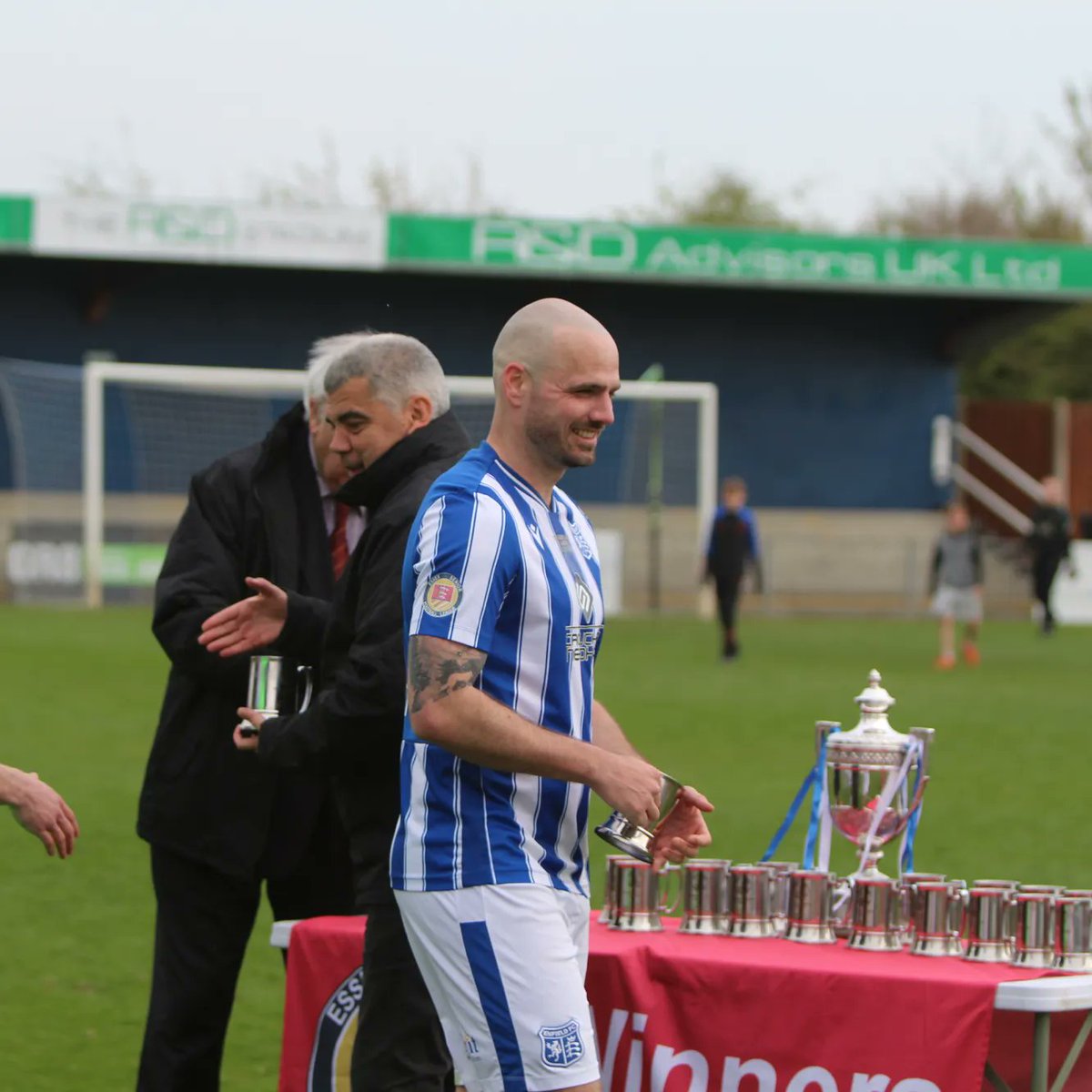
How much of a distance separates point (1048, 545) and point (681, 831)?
919 inches

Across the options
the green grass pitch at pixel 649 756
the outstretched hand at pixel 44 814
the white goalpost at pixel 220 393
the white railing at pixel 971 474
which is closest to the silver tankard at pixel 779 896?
the outstretched hand at pixel 44 814

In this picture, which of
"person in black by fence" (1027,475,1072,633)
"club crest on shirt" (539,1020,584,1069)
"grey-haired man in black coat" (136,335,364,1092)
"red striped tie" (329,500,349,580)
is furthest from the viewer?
"person in black by fence" (1027,475,1072,633)

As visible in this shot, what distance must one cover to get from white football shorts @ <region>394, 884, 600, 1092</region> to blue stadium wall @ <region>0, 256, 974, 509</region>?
94.1 feet

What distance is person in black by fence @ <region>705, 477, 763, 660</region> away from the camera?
67.7ft

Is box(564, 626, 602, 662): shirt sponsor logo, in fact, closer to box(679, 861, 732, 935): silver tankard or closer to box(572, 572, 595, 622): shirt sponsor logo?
box(572, 572, 595, 622): shirt sponsor logo

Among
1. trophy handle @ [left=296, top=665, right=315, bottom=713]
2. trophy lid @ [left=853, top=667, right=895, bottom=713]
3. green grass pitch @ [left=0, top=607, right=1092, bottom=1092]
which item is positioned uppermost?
trophy handle @ [left=296, top=665, right=315, bottom=713]

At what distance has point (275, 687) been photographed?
4.34 metres

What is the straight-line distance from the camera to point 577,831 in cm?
349

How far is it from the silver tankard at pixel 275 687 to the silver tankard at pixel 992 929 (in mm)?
1505

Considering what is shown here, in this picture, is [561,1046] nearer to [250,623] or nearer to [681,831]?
[681,831]

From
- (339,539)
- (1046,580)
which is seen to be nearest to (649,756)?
(339,539)

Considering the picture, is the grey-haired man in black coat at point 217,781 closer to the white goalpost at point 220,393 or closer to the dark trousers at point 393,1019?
the dark trousers at point 393,1019

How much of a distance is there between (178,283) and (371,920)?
2952 centimetres

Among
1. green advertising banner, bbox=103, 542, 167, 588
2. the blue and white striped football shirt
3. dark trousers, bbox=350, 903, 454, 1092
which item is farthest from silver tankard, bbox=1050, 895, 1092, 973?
green advertising banner, bbox=103, 542, 167, 588
